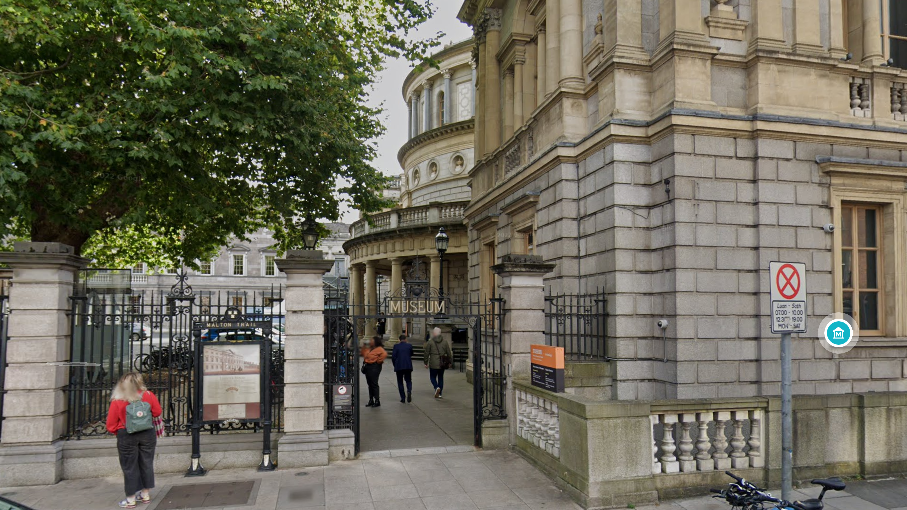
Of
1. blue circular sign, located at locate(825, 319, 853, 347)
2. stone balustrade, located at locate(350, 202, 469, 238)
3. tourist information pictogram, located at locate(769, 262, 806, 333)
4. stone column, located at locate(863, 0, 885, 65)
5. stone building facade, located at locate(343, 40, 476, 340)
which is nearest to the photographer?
tourist information pictogram, located at locate(769, 262, 806, 333)

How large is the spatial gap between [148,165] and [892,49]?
15459mm

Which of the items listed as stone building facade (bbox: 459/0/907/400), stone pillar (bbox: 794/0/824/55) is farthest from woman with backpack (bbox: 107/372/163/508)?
stone pillar (bbox: 794/0/824/55)

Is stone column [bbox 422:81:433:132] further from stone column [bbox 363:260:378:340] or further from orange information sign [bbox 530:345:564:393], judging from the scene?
orange information sign [bbox 530:345:564:393]

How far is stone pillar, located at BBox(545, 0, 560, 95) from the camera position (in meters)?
14.9

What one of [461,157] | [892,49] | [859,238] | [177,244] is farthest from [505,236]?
[461,157]

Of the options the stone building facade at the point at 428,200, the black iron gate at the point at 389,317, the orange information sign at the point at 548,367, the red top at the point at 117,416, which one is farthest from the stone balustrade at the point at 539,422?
the stone building facade at the point at 428,200

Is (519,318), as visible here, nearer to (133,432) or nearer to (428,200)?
(133,432)

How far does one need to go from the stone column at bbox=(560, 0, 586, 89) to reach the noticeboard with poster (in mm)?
8941

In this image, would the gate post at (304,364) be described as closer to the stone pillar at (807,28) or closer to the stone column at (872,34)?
the stone pillar at (807,28)

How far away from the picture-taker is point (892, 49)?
12773mm

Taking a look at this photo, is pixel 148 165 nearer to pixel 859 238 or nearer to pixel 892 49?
pixel 859 238

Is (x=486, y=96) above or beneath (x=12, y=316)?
A: above

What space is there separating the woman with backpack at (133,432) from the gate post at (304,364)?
208cm

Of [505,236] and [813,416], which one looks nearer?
[813,416]
